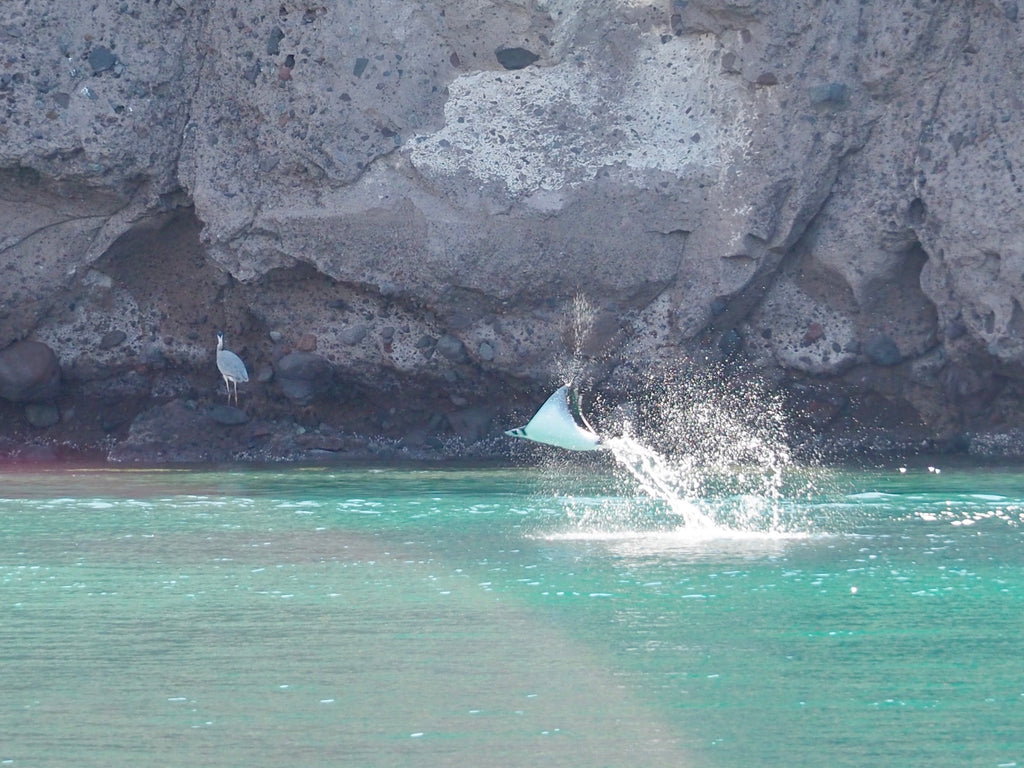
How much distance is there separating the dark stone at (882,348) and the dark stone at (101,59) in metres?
5.54

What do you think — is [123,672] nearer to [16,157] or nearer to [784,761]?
[784,761]

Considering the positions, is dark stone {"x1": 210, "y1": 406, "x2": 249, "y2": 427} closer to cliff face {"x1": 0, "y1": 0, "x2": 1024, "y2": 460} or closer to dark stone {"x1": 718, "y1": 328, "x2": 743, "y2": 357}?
cliff face {"x1": 0, "y1": 0, "x2": 1024, "y2": 460}

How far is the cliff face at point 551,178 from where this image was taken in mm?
10289

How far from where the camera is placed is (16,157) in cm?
1052

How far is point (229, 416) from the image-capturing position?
445 inches

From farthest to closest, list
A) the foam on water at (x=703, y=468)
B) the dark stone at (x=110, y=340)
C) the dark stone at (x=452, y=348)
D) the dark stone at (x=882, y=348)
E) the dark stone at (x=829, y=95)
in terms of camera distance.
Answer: the dark stone at (x=110, y=340)
the dark stone at (x=452, y=348)
the dark stone at (x=882, y=348)
the dark stone at (x=829, y=95)
the foam on water at (x=703, y=468)

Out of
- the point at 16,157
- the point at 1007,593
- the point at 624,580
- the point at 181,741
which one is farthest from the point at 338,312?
the point at 181,741

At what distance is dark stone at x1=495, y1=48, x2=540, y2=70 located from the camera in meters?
10.7

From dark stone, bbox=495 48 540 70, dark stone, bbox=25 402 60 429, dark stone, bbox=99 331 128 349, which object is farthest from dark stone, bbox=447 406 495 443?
dark stone, bbox=25 402 60 429

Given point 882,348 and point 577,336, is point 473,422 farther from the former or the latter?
point 882,348

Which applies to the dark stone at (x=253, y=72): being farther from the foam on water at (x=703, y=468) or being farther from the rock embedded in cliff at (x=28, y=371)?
the foam on water at (x=703, y=468)

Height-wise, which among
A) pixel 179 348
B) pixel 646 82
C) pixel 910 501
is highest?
pixel 646 82

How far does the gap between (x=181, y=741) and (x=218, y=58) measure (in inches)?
321

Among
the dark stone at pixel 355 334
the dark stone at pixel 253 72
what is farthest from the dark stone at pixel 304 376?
the dark stone at pixel 253 72
